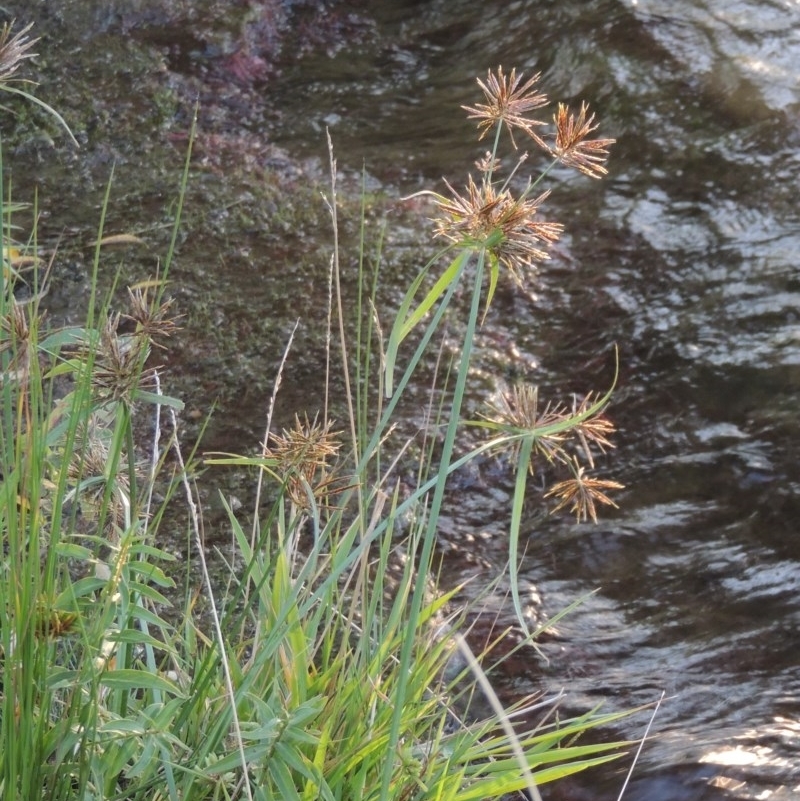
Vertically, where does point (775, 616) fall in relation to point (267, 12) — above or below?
below

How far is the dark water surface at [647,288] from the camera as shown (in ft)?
9.59

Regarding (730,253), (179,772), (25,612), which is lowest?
(730,253)

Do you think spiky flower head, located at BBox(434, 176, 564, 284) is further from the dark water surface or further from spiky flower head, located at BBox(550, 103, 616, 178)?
the dark water surface

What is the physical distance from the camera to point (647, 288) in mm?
4617

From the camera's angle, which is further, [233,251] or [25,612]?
[233,251]

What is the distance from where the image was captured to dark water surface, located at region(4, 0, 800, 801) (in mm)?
2924

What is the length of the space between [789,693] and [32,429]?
7.49 feet

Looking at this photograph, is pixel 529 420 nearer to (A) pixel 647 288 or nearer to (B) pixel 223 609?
(B) pixel 223 609

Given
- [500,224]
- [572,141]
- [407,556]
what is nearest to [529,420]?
[500,224]

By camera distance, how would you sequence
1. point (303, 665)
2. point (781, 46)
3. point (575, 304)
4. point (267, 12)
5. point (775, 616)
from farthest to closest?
point (267, 12) < point (781, 46) < point (575, 304) < point (775, 616) < point (303, 665)

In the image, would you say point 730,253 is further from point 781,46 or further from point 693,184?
point 781,46

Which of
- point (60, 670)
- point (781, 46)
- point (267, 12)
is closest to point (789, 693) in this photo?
point (60, 670)

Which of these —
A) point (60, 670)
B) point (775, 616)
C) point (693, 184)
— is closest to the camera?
point (60, 670)

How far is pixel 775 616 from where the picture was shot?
3.08 metres
